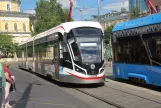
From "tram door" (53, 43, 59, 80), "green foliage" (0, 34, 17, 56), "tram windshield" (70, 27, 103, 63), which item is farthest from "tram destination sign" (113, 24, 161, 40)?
"green foliage" (0, 34, 17, 56)

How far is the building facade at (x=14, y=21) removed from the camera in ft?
390

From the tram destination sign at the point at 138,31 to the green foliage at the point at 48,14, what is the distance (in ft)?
181

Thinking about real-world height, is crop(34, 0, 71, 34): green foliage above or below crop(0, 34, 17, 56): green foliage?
above

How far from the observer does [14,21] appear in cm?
12181

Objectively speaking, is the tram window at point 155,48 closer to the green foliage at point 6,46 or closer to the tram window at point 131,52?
the tram window at point 131,52

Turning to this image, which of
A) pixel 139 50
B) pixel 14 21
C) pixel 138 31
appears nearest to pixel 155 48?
pixel 139 50

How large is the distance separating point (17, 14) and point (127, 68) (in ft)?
354

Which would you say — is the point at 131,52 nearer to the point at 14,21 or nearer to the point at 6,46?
the point at 6,46

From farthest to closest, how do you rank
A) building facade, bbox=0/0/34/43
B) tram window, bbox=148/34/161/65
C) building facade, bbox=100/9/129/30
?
building facade, bbox=100/9/129/30, building facade, bbox=0/0/34/43, tram window, bbox=148/34/161/65

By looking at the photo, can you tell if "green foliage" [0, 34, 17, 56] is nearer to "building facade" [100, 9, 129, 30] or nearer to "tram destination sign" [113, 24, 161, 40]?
"building facade" [100, 9, 129, 30]

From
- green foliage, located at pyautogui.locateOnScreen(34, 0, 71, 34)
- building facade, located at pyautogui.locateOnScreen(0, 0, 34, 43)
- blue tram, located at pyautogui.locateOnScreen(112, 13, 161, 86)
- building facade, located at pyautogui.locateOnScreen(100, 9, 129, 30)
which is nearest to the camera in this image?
blue tram, located at pyautogui.locateOnScreen(112, 13, 161, 86)

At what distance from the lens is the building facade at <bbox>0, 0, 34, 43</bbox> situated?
118812 mm

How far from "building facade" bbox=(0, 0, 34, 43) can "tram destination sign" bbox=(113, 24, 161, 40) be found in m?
103

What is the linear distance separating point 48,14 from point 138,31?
6443 cm
